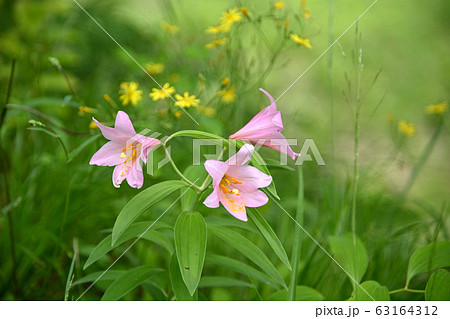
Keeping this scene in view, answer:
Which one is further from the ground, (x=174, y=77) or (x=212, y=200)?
(x=174, y=77)

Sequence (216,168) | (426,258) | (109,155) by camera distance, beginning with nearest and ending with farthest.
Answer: (216,168) < (109,155) < (426,258)

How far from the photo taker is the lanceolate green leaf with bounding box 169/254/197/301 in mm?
852

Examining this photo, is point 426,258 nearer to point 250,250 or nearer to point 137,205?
point 250,250

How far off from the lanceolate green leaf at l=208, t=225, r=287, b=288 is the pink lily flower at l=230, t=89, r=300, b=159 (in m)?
0.19

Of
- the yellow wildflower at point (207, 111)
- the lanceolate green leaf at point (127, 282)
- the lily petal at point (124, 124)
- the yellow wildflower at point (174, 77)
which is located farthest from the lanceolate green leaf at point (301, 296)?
the yellow wildflower at point (174, 77)

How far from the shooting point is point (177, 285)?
860mm

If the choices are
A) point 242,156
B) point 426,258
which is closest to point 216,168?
point 242,156

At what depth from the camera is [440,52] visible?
2879 mm

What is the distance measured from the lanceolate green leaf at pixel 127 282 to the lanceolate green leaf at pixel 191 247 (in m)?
0.17

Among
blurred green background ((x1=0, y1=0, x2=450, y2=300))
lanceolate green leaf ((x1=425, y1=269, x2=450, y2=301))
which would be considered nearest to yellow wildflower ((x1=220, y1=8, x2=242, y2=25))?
blurred green background ((x1=0, y1=0, x2=450, y2=300))

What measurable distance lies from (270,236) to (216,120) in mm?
607

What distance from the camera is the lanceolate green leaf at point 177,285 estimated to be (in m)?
0.85

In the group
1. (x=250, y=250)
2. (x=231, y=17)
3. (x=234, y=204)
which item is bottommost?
(x=250, y=250)

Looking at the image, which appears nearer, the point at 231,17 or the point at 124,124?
the point at 124,124
